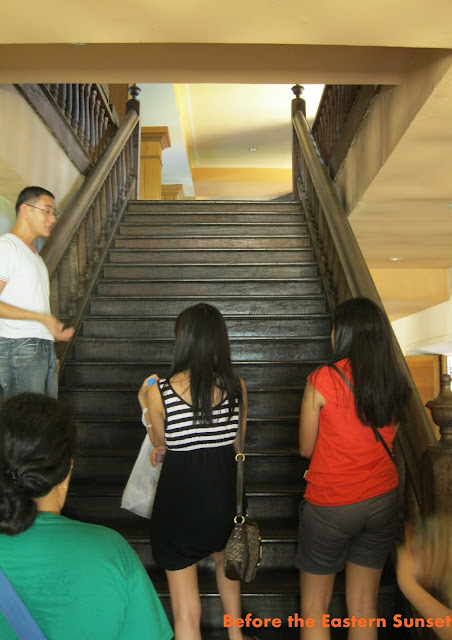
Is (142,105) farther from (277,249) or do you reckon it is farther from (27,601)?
(27,601)

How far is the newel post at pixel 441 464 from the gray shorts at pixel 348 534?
6.5 inches

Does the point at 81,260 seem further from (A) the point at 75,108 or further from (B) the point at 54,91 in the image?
(A) the point at 75,108

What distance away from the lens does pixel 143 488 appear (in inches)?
84.4

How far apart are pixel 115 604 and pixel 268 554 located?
5.59 ft

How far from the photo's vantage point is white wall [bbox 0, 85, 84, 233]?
3.42m

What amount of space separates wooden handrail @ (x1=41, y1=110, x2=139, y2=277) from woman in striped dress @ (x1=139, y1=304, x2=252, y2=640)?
167 centimetres

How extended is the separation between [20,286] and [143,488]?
2.94ft

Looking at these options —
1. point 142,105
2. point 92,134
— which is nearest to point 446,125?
point 92,134

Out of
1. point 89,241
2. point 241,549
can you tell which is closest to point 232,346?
point 89,241

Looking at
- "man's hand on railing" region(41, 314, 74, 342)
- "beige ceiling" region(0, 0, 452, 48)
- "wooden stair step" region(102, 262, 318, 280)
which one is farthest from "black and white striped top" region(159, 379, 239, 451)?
"wooden stair step" region(102, 262, 318, 280)

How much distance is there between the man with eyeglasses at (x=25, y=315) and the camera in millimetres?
2238

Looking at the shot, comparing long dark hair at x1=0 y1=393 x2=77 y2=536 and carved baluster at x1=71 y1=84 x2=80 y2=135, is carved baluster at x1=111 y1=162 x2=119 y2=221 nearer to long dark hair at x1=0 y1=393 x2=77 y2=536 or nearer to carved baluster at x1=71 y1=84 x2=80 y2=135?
carved baluster at x1=71 y1=84 x2=80 y2=135

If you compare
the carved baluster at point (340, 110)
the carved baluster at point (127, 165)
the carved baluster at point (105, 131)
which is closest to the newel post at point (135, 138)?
the carved baluster at point (127, 165)

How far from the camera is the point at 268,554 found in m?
2.56
